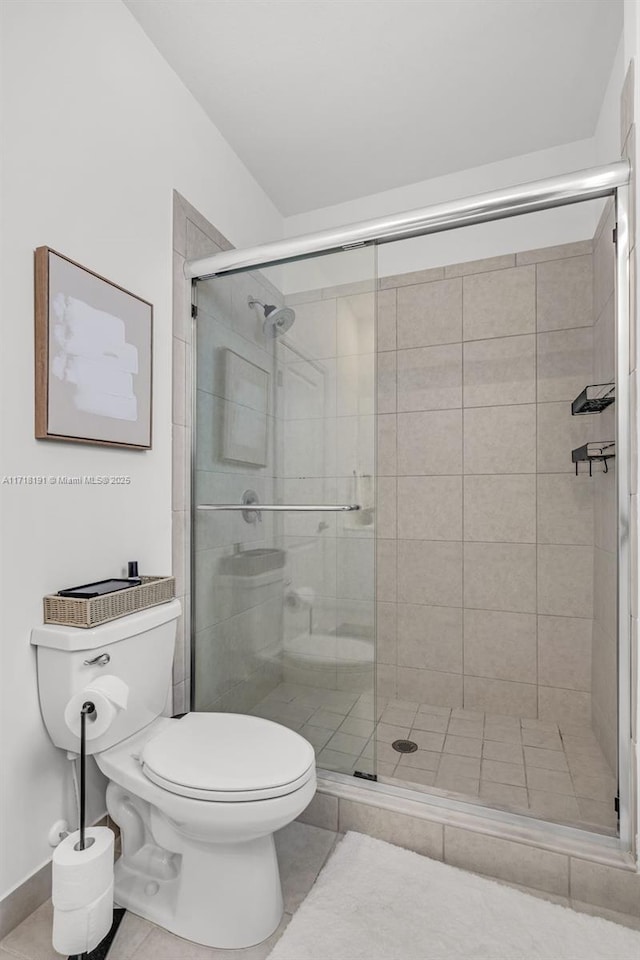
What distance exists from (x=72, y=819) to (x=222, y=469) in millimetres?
1149

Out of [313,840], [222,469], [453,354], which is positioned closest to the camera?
[313,840]

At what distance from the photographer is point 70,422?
139 centimetres

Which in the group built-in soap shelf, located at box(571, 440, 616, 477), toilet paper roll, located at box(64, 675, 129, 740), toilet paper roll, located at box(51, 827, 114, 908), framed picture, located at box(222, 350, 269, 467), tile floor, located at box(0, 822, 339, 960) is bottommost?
tile floor, located at box(0, 822, 339, 960)

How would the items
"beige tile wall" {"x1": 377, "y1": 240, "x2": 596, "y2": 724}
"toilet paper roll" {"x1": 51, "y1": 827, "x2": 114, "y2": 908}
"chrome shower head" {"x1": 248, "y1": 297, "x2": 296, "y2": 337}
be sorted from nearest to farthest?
"toilet paper roll" {"x1": 51, "y1": 827, "x2": 114, "y2": 908} → "chrome shower head" {"x1": 248, "y1": 297, "x2": 296, "y2": 337} → "beige tile wall" {"x1": 377, "y1": 240, "x2": 596, "y2": 724}

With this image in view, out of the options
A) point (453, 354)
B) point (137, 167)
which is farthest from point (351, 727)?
point (137, 167)

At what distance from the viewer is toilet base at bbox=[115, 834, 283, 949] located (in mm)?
1240

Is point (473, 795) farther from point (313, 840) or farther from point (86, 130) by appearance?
point (86, 130)

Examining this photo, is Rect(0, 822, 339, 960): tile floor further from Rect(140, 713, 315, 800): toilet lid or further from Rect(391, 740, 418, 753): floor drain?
Rect(391, 740, 418, 753): floor drain

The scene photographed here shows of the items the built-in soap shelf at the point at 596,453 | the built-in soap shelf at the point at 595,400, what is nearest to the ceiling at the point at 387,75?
the built-in soap shelf at the point at 595,400

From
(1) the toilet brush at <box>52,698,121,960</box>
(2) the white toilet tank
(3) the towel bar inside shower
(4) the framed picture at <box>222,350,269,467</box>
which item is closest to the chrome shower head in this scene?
(4) the framed picture at <box>222,350,269,467</box>

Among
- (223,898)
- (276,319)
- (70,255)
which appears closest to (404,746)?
(223,898)

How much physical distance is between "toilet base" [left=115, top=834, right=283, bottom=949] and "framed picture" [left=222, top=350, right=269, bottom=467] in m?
1.15

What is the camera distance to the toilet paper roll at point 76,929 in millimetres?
1103

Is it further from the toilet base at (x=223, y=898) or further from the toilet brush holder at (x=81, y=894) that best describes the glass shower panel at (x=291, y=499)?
the toilet brush holder at (x=81, y=894)
